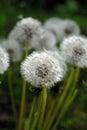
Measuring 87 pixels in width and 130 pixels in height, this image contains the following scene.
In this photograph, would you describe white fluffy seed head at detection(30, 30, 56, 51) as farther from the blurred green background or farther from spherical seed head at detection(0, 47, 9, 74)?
spherical seed head at detection(0, 47, 9, 74)

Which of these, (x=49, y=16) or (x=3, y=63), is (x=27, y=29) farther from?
(x=49, y=16)

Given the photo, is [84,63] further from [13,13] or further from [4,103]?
[13,13]

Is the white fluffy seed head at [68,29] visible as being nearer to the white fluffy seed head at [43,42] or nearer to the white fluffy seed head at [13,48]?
the white fluffy seed head at [43,42]

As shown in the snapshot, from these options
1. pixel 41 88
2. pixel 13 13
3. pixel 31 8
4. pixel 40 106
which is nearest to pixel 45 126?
pixel 40 106

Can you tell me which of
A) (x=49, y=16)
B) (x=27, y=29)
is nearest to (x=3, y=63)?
(x=27, y=29)

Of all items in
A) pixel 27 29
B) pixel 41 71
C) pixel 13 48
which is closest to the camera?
pixel 41 71

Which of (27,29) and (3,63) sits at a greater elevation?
(27,29)
